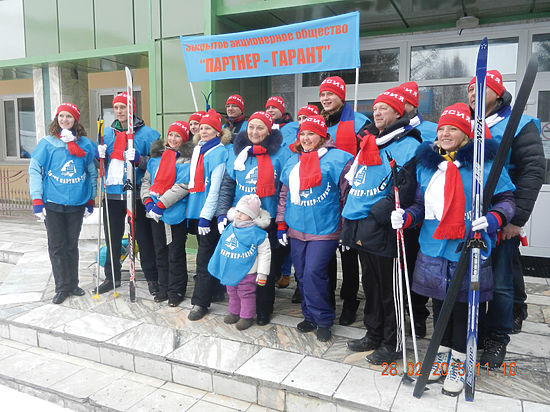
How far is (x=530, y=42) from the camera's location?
585 cm

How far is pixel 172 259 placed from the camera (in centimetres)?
436

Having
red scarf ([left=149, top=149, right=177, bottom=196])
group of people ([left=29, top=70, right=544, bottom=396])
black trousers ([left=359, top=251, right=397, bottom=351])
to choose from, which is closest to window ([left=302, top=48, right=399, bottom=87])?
group of people ([left=29, top=70, right=544, bottom=396])

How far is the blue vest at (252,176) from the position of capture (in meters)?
3.84

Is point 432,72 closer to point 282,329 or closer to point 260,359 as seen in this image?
point 282,329

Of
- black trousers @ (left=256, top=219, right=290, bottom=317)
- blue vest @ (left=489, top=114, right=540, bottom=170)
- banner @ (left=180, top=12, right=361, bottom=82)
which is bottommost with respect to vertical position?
black trousers @ (left=256, top=219, right=290, bottom=317)

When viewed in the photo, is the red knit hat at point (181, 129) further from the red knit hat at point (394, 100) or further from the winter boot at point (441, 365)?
the winter boot at point (441, 365)

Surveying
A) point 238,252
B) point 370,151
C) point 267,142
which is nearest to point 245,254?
point 238,252

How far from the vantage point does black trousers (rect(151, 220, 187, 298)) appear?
14.2ft

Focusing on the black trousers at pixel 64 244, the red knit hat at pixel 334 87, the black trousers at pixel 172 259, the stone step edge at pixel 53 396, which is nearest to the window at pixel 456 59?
the red knit hat at pixel 334 87

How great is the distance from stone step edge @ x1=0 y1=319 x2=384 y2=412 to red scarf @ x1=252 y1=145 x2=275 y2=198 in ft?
4.80

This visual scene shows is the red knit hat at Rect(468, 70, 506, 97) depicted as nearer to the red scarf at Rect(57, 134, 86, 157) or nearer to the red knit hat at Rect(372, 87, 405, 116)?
the red knit hat at Rect(372, 87, 405, 116)

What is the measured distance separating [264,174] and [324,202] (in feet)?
2.05

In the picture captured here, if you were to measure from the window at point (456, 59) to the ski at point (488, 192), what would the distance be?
4085 millimetres

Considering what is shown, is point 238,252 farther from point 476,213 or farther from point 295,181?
point 476,213
